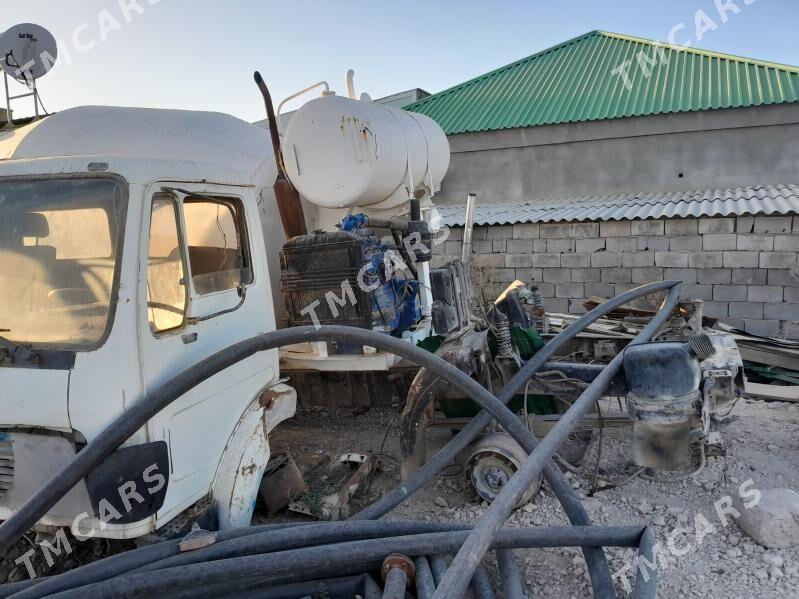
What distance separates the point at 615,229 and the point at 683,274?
131 cm

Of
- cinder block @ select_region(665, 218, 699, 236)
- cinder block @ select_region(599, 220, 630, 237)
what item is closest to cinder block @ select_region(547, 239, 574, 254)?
cinder block @ select_region(599, 220, 630, 237)

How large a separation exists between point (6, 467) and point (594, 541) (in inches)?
109

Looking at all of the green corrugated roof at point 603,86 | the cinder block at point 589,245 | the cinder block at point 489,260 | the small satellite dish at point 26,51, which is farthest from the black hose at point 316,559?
the green corrugated roof at point 603,86

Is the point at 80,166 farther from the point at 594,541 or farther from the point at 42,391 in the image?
the point at 594,541

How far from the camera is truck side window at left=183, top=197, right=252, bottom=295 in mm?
2893

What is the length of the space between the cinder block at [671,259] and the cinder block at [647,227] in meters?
0.38

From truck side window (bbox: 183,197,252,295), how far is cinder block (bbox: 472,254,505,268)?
25.4 ft

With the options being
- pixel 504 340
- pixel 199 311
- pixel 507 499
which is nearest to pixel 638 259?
pixel 504 340

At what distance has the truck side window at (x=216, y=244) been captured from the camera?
9.49 feet

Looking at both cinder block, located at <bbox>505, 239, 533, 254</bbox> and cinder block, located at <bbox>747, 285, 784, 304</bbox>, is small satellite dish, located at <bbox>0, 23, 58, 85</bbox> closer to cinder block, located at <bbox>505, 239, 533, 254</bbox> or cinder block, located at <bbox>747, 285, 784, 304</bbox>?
cinder block, located at <bbox>505, 239, 533, 254</bbox>

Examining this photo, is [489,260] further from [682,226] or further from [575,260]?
[682,226]

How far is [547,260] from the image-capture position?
1012 centimetres

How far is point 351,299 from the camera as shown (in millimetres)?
3771

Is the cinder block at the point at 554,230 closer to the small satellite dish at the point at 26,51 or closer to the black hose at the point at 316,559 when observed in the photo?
the black hose at the point at 316,559
